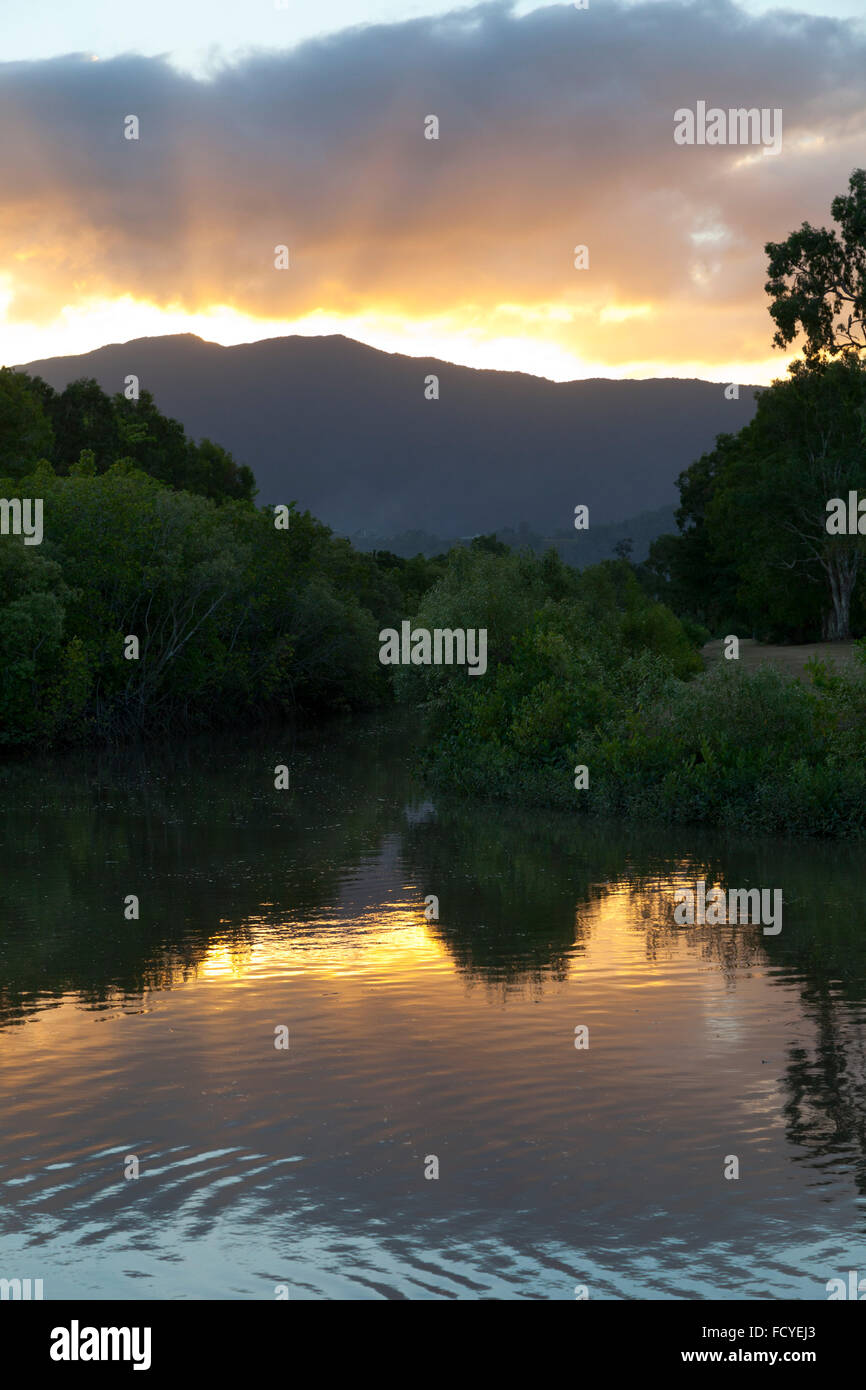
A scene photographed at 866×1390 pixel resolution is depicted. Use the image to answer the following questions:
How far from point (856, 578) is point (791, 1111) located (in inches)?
2828

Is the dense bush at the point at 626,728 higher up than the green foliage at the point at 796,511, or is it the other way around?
the green foliage at the point at 796,511

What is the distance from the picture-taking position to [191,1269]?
875 centimetres

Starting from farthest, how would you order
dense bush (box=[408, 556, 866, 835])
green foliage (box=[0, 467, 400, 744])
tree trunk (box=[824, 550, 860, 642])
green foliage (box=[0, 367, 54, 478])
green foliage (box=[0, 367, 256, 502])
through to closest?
green foliage (box=[0, 367, 256, 502])
green foliage (box=[0, 367, 54, 478])
tree trunk (box=[824, 550, 860, 642])
green foliage (box=[0, 467, 400, 744])
dense bush (box=[408, 556, 866, 835])

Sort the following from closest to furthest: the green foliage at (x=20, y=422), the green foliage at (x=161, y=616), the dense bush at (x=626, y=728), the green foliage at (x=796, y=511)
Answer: the dense bush at (x=626, y=728) → the green foliage at (x=161, y=616) → the green foliage at (x=796, y=511) → the green foliage at (x=20, y=422)

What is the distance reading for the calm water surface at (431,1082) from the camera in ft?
29.4

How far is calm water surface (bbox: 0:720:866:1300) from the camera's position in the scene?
896 cm

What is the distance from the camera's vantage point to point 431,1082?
12633 mm

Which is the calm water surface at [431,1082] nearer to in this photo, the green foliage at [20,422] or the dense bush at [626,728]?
the dense bush at [626,728]

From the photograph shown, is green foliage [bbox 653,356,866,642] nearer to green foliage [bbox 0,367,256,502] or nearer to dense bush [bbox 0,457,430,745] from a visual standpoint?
dense bush [bbox 0,457,430,745]

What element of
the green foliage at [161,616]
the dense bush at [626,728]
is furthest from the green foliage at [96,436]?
the dense bush at [626,728]

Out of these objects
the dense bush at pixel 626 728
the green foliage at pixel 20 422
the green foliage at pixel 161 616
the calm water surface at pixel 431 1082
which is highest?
the green foliage at pixel 20 422

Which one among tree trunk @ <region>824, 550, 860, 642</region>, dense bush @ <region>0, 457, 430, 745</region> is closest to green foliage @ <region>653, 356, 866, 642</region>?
tree trunk @ <region>824, 550, 860, 642</region>
